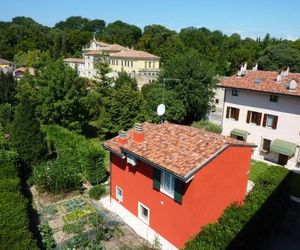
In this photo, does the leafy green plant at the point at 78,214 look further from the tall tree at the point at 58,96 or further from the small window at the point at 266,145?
the small window at the point at 266,145

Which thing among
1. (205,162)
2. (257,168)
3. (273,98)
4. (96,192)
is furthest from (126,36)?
(205,162)

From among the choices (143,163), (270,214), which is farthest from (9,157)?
(270,214)

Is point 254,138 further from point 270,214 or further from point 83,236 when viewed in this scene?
point 83,236

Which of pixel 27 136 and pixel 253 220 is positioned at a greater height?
pixel 27 136

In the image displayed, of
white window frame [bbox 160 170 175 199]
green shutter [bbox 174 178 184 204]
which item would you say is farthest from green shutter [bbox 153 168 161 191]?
green shutter [bbox 174 178 184 204]

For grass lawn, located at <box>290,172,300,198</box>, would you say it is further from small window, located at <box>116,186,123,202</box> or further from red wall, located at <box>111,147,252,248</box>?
small window, located at <box>116,186,123,202</box>

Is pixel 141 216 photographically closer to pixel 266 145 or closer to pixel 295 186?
pixel 295 186

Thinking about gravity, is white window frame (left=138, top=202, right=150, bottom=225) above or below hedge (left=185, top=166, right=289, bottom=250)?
below
